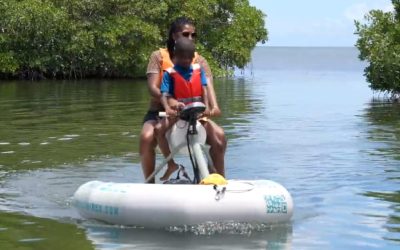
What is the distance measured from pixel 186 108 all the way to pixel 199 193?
89 cm

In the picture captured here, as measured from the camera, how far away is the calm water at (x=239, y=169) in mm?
7195

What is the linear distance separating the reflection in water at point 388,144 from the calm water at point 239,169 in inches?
0.7

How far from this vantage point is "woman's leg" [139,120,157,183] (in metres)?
8.26

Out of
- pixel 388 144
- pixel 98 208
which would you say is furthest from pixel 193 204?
pixel 388 144

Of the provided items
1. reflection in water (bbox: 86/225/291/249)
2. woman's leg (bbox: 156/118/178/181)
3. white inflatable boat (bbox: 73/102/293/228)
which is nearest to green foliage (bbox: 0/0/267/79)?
woman's leg (bbox: 156/118/178/181)

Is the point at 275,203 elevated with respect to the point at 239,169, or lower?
elevated

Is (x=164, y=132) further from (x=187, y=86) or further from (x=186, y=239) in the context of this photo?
(x=186, y=239)

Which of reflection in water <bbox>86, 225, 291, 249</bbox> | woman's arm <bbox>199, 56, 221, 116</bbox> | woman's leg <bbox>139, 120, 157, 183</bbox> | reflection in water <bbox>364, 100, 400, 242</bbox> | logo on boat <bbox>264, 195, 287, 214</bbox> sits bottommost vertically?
reflection in water <bbox>86, 225, 291, 249</bbox>

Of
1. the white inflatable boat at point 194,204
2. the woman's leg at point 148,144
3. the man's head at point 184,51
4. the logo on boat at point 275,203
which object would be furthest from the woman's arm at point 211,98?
the logo on boat at point 275,203

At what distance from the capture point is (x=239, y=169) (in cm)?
1134

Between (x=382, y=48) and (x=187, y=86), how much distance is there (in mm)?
19250

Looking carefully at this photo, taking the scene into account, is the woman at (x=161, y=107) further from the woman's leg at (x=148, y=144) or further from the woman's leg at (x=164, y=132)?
the woman's leg at (x=164, y=132)

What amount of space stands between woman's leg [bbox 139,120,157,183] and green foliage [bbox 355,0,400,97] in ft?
59.9

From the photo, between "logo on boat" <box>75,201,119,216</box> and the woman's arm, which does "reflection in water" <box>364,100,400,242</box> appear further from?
"logo on boat" <box>75,201,119,216</box>
